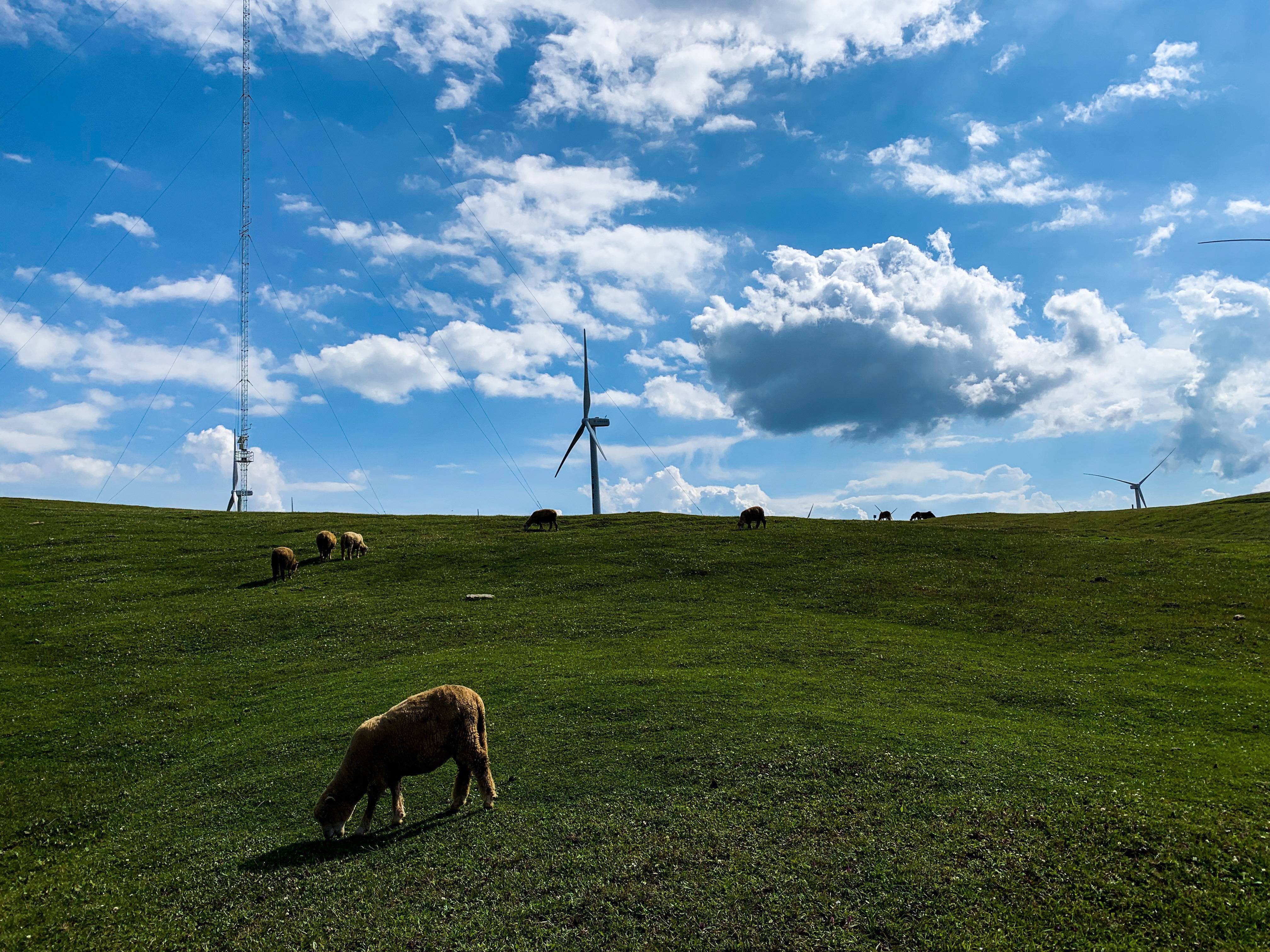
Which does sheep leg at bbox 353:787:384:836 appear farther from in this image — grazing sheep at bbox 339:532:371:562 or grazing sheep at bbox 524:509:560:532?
grazing sheep at bbox 524:509:560:532

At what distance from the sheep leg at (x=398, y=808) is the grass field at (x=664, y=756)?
0.20m

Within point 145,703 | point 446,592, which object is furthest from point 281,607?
point 145,703

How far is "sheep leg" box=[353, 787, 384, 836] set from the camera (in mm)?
12852

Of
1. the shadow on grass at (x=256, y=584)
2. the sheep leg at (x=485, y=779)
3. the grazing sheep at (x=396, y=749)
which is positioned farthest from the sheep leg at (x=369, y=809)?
the shadow on grass at (x=256, y=584)

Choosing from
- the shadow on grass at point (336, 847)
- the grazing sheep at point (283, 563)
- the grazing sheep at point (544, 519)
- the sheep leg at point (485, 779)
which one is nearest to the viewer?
the shadow on grass at point (336, 847)

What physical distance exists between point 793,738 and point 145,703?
820 inches

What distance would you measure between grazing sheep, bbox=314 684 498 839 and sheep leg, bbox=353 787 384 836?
12mm

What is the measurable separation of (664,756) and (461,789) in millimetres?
4698

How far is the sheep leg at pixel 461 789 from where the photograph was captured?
44.6 feet

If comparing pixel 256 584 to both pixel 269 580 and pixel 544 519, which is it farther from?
pixel 544 519

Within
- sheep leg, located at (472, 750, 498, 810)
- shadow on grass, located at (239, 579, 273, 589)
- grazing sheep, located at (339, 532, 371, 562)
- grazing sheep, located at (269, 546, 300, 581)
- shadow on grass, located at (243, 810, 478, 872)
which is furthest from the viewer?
grazing sheep, located at (339, 532, 371, 562)

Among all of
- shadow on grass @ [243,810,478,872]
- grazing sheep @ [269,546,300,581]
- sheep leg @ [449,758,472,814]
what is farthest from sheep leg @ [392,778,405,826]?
grazing sheep @ [269,546,300,581]

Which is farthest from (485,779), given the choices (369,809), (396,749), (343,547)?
(343,547)

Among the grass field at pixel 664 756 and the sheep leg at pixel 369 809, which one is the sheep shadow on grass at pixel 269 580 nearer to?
the grass field at pixel 664 756
